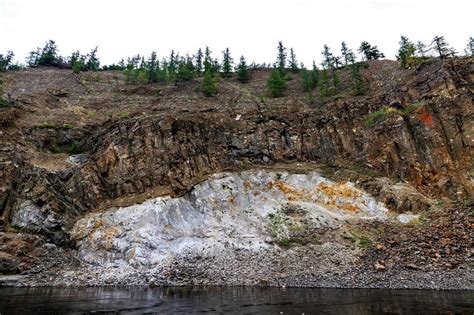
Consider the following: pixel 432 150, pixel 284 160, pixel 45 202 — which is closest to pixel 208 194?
pixel 284 160

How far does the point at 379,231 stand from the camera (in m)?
30.2

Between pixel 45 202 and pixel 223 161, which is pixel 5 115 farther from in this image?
pixel 223 161

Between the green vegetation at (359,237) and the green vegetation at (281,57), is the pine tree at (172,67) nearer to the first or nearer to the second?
the green vegetation at (281,57)

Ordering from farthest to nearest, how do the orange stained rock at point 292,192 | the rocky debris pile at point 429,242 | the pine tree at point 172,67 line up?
1. the pine tree at point 172,67
2. the orange stained rock at point 292,192
3. the rocky debris pile at point 429,242

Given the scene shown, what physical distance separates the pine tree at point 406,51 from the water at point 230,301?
46587mm

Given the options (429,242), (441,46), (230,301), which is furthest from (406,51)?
(230,301)

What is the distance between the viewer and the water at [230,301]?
53.6ft

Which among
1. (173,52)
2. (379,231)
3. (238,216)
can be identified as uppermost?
(173,52)

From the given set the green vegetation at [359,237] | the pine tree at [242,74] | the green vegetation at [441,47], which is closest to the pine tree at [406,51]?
the green vegetation at [441,47]

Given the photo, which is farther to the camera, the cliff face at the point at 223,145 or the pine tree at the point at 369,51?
the pine tree at the point at 369,51

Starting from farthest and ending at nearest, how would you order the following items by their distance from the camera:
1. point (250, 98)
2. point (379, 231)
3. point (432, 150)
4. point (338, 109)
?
point (250, 98) < point (338, 109) < point (432, 150) < point (379, 231)

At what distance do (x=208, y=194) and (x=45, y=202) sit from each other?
54.5ft

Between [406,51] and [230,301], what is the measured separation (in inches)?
2308

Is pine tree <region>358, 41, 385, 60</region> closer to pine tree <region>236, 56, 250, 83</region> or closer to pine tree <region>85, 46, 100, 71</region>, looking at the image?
pine tree <region>236, 56, 250, 83</region>
